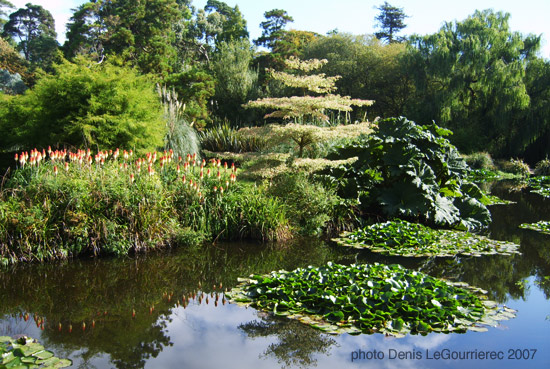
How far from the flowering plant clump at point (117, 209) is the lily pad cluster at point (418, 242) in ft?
4.18

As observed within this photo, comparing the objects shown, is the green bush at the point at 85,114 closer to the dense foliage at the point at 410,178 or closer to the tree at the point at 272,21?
the dense foliage at the point at 410,178

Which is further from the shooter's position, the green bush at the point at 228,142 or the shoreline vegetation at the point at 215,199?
the green bush at the point at 228,142

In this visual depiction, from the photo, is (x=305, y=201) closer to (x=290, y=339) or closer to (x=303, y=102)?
(x=303, y=102)

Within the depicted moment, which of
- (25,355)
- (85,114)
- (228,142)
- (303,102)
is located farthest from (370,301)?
(228,142)

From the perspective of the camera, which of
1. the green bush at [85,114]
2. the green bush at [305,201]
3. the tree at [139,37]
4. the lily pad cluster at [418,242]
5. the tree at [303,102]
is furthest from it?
the tree at [139,37]

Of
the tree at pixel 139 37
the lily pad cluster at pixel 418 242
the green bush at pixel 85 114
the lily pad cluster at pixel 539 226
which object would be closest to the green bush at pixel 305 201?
the lily pad cluster at pixel 418 242

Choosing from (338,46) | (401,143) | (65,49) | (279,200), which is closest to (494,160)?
(338,46)

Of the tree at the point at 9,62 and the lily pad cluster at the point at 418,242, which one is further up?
the tree at the point at 9,62

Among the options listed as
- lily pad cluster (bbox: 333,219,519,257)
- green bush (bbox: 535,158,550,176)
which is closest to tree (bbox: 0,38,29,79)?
lily pad cluster (bbox: 333,219,519,257)

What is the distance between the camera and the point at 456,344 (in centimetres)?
386

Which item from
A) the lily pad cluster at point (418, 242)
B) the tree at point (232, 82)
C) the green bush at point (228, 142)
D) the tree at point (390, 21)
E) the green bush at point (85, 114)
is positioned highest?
the tree at point (390, 21)

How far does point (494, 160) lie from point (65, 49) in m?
23.7

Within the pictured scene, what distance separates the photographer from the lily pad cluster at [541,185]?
557 inches

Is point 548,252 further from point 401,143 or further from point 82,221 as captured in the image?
point 82,221
